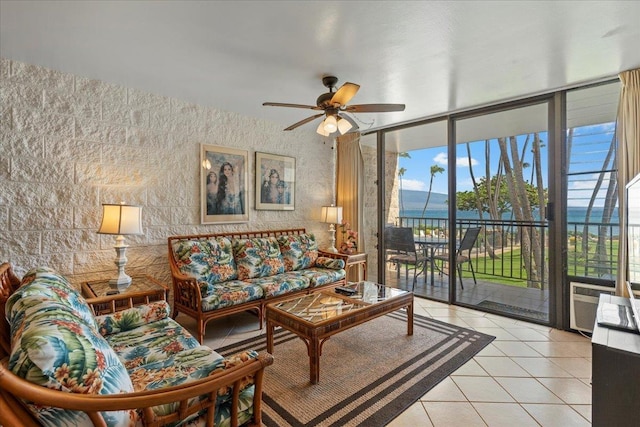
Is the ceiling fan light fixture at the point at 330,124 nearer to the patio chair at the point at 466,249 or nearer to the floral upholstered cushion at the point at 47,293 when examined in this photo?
the floral upholstered cushion at the point at 47,293

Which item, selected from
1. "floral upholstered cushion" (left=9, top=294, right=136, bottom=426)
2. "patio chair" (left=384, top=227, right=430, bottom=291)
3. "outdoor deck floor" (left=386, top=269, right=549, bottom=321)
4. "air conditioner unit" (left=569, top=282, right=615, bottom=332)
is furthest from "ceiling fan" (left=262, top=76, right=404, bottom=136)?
"outdoor deck floor" (left=386, top=269, right=549, bottom=321)

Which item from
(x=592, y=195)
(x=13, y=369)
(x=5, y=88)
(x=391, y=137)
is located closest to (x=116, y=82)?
(x=5, y=88)

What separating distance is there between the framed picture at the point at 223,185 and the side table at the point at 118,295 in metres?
1.14

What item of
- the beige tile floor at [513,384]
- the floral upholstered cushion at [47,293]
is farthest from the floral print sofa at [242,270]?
the floral upholstered cushion at [47,293]

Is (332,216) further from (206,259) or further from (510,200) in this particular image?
(510,200)

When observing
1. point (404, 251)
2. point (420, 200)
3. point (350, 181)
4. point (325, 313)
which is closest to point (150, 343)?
point (325, 313)

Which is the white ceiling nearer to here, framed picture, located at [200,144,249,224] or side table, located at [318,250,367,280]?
framed picture, located at [200,144,249,224]

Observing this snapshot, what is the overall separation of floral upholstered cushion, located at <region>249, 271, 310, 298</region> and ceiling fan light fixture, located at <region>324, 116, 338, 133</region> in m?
1.63

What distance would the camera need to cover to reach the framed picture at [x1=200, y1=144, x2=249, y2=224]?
3578 millimetres

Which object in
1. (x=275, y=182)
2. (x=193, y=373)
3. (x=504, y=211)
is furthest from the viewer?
(x=275, y=182)

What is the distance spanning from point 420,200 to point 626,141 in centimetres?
229

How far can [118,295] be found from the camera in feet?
7.13

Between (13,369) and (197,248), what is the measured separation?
2.37 metres

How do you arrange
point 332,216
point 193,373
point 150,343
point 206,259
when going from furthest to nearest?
point 332,216 < point 206,259 < point 150,343 < point 193,373
